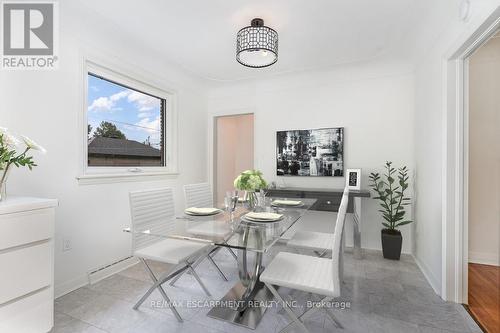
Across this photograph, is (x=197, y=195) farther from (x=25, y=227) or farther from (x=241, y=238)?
(x=25, y=227)

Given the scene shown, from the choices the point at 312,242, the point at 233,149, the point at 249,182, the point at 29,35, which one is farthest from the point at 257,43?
the point at 233,149

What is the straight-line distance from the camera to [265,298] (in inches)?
84.7

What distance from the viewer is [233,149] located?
5859 mm

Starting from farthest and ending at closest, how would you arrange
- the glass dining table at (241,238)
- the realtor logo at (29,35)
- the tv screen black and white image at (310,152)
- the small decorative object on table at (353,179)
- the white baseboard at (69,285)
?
the tv screen black and white image at (310,152) → the small decorative object on table at (353,179) → the white baseboard at (69,285) → the realtor logo at (29,35) → the glass dining table at (241,238)

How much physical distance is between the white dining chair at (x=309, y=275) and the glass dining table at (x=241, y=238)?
21 cm

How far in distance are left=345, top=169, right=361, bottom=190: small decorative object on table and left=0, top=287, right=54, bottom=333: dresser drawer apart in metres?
3.17

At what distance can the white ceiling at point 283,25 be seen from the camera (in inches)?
87.3

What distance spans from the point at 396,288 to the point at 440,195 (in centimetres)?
96

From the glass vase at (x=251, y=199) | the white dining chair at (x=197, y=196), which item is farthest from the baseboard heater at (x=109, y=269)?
the glass vase at (x=251, y=199)

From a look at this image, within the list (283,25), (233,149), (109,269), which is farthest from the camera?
(233,149)

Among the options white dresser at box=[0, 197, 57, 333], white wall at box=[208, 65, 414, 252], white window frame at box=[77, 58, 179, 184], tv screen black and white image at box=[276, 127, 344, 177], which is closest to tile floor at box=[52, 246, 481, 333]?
white dresser at box=[0, 197, 57, 333]

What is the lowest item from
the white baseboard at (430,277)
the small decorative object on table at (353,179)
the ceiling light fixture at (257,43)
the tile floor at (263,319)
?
the tile floor at (263,319)

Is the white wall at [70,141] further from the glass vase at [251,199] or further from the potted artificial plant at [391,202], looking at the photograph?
the potted artificial plant at [391,202]

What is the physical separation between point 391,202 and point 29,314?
351 centimetres
